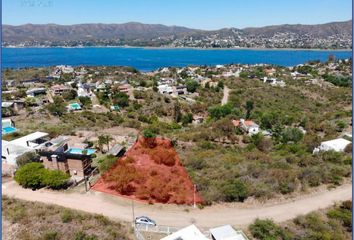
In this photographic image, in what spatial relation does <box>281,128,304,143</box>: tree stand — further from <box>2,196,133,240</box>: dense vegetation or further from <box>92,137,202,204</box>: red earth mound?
<box>2,196,133,240</box>: dense vegetation

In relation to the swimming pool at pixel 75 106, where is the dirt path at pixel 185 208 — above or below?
above

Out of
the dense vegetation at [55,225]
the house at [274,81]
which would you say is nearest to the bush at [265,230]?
the dense vegetation at [55,225]

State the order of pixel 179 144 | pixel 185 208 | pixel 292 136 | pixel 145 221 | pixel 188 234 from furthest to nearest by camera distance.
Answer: pixel 292 136
pixel 179 144
pixel 185 208
pixel 145 221
pixel 188 234

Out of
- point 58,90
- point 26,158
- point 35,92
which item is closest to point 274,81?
point 58,90

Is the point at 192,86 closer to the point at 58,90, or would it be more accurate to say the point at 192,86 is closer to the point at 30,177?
the point at 58,90

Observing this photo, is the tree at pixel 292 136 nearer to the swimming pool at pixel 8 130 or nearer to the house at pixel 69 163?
the house at pixel 69 163

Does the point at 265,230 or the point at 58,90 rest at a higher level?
the point at 265,230

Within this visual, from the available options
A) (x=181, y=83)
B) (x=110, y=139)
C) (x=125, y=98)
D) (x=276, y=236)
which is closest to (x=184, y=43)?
(x=181, y=83)
